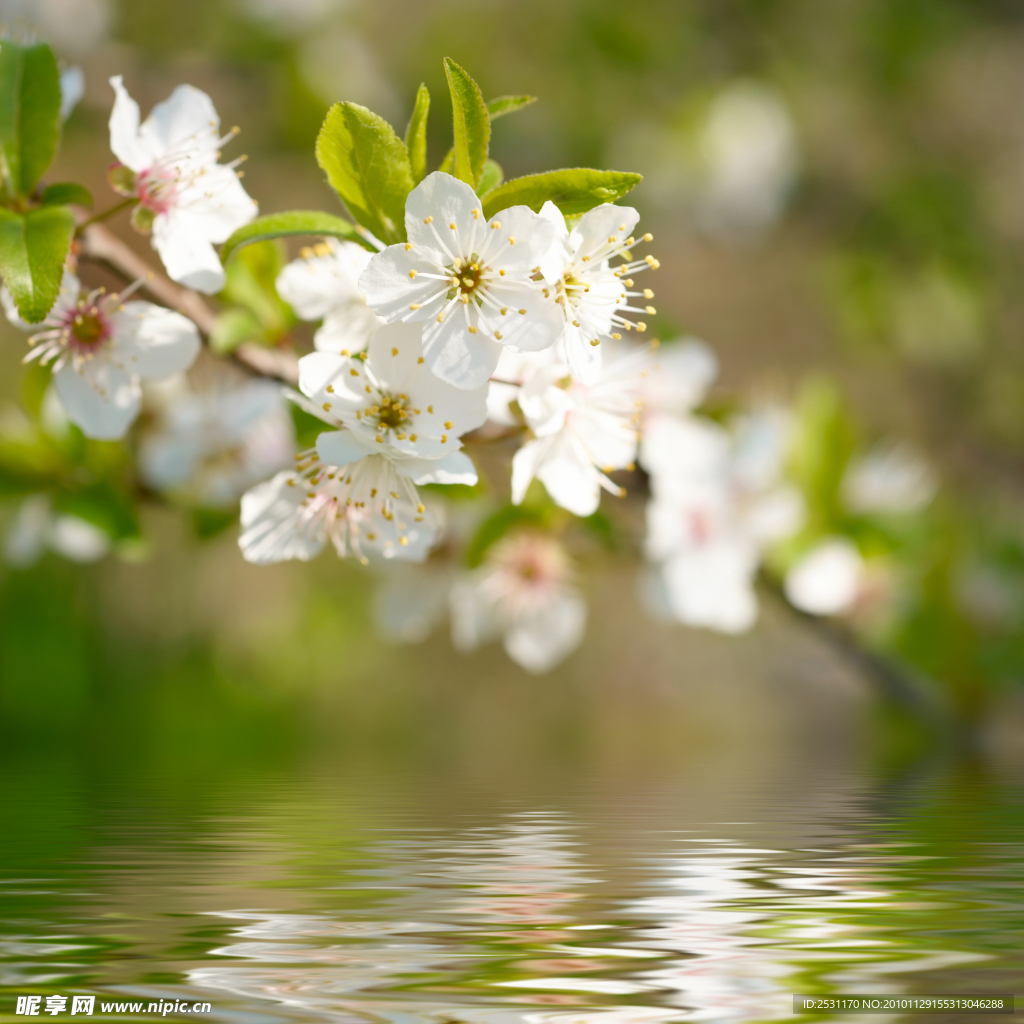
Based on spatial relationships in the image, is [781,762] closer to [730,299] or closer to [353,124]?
[353,124]

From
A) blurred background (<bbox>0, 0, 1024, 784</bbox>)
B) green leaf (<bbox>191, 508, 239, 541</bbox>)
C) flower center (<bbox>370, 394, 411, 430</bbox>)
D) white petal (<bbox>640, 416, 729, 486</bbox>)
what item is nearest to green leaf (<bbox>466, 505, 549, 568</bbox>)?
white petal (<bbox>640, 416, 729, 486</bbox>)

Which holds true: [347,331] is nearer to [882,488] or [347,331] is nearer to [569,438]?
[569,438]

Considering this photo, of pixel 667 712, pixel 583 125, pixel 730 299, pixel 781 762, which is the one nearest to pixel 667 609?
pixel 781 762

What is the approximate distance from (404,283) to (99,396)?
27 centimetres

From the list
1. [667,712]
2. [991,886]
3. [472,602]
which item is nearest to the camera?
[991,886]

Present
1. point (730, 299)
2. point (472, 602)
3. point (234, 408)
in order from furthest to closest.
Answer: point (730, 299)
point (472, 602)
point (234, 408)

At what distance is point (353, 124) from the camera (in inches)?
25.5

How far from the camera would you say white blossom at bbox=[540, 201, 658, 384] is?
2.05ft

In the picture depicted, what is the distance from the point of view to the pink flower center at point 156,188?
0.73 m

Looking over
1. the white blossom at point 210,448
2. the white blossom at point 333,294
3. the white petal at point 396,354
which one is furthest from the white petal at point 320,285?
the white blossom at point 210,448

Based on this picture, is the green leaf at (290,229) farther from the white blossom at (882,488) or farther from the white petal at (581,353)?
the white blossom at (882,488)

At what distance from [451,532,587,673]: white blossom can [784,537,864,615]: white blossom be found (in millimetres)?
230

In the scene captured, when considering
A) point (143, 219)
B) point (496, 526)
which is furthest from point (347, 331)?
point (496, 526)

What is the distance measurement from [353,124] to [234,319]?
0.21m
